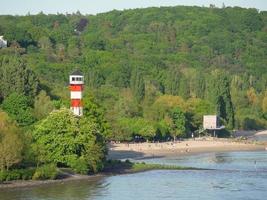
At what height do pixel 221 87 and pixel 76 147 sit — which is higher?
pixel 221 87

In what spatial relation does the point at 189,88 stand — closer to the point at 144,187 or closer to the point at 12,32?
the point at 12,32

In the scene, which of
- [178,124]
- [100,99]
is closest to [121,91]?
[100,99]

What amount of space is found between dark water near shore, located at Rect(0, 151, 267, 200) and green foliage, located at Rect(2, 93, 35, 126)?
1394 centimetres

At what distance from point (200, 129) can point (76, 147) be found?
6600 cm

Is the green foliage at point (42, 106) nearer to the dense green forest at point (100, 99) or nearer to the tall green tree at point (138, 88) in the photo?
the dense green forest at point (100, 99)

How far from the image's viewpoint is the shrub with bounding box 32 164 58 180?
6556 cm

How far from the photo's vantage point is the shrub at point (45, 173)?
215 feet

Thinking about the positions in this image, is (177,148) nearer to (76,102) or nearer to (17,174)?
(76,102)

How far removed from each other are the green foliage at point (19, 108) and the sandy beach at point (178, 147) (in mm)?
10446

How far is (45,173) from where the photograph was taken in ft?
217

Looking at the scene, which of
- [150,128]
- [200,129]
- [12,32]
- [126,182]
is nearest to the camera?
[126,182]

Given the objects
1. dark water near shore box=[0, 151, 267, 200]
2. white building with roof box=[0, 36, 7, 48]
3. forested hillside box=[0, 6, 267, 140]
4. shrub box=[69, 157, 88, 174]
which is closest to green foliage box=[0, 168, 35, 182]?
dark water near shore box=[0, 151, 267, 200]

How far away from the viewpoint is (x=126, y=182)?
68188mm

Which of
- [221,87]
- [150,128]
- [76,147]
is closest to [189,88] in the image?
[221,87]
